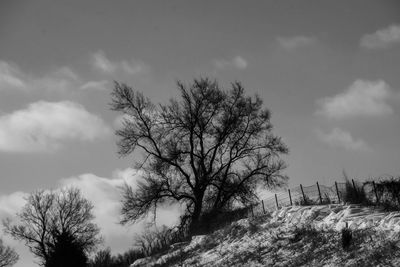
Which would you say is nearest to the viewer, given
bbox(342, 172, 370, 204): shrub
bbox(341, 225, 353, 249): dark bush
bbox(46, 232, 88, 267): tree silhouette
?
bbox(341, 225, 353, 249): dark bush

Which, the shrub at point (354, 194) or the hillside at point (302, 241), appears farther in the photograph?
the shrub at point (354, 194)

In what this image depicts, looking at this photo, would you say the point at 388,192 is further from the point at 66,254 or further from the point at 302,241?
the point at 66,254

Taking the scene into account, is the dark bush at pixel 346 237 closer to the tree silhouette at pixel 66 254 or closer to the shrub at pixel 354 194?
the shrub at pixel 354 194

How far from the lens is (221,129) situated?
3328cm

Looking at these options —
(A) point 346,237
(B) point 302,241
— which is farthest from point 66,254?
(A) point 346,237

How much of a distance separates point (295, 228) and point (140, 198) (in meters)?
17.1

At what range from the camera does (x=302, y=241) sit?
14.2m

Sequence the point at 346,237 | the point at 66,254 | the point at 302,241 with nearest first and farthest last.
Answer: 1. the point at 346,237
2. the point at 302,241
3. the point at 66,254

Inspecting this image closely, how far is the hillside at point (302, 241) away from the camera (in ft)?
37.4

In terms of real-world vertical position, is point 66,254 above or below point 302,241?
above

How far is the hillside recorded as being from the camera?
1139 centimetres

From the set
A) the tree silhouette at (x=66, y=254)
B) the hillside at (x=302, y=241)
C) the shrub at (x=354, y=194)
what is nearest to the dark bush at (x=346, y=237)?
the hillside at (x=302, y=241)

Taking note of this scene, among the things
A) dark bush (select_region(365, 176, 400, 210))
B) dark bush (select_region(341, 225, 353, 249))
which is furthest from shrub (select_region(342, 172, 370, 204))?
dark bush (select_region(341, 225, 353, 249))

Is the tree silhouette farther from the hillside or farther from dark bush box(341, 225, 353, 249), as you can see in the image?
dark bush box(341, 225, 353, 249)
